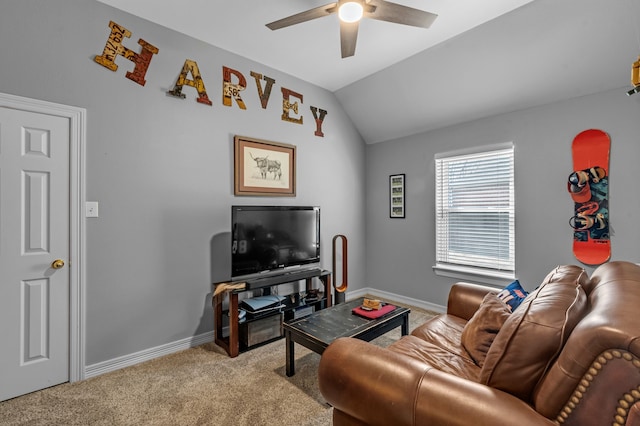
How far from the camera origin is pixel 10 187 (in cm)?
206

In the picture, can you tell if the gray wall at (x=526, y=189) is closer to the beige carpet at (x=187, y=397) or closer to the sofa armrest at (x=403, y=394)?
the beige carpet at (x=187, y=397)

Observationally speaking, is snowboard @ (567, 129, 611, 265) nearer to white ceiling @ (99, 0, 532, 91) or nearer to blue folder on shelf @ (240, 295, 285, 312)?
white ceiling @ (99, 0, 532, 91)

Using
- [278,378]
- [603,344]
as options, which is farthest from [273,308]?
[603,344]

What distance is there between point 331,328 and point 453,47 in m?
2.83

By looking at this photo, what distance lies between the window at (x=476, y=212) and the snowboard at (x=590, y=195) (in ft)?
1.80

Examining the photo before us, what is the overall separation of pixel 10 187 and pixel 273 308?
217 cm

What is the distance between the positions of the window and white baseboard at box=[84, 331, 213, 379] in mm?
2845

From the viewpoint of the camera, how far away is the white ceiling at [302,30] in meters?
2.41

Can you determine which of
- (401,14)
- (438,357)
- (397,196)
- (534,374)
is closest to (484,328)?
(438,357)

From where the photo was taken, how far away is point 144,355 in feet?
8.49

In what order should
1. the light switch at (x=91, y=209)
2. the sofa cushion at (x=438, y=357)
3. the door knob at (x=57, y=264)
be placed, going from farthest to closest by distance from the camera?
1. the light switch at (x=91, y=209)
2. the door knob at (x=57, y=264)
3. the sofa cushion at (x=438, y=357)

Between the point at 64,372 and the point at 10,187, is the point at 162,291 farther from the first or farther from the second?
the point at 10,187

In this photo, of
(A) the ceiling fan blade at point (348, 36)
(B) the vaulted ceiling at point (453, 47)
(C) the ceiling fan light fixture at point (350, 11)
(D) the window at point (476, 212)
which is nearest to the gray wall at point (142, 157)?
(B) the vaulted ceiling at point (453, 47)

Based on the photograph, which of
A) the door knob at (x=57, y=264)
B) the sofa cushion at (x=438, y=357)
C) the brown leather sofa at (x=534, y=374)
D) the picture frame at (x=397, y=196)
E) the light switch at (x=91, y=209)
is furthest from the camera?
the picture frame at (x=397, y=196)
